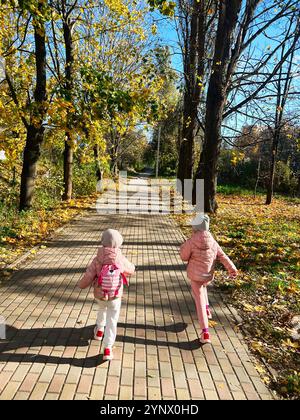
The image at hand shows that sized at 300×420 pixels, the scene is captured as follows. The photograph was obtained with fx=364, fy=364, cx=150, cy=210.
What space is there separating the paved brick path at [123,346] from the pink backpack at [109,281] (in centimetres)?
69

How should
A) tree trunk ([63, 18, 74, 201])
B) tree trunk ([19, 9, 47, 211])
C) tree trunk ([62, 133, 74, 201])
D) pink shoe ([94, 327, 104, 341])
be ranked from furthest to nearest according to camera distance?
1. tree trunk ([62, 133, 74, 201])
2. tree trunk ([63, 18, 74, 201])
3. tree trunk ([19, 9, 47, 211])
4. pink shoe ([94, 327, 104, 341])

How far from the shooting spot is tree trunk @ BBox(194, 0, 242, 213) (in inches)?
480

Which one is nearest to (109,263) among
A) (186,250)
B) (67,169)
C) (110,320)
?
(110,320)

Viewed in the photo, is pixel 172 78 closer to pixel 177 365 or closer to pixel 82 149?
pixel 82 149

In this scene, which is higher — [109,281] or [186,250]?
[186,250]

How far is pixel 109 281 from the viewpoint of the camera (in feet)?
12.9

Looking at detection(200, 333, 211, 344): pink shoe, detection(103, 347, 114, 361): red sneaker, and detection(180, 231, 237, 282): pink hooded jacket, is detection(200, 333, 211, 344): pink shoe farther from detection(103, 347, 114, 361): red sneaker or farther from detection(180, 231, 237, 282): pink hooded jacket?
detection(103, 347, 114, 361): red sneaker

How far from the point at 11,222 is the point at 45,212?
219cm

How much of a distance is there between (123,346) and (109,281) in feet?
2.89

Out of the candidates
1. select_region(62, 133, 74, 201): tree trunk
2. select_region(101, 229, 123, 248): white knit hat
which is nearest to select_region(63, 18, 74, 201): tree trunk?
select_region(62, 133, 74, 201): tree trunk

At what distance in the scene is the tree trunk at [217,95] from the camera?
12.2m

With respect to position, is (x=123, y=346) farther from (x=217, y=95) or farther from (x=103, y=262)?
(x=217, y=95)

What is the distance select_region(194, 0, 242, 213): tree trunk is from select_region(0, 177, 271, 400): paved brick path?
708 cm

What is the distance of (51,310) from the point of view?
5090 mm
